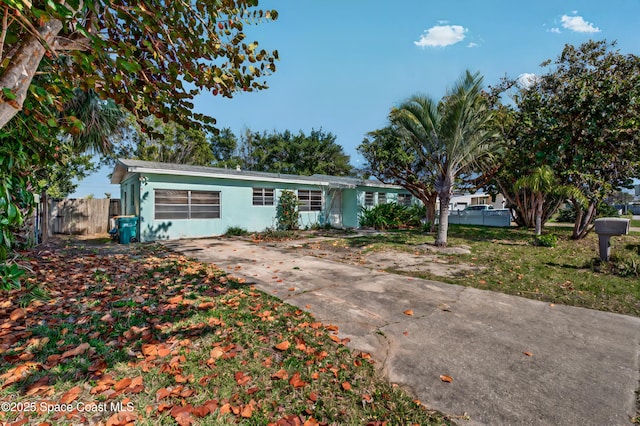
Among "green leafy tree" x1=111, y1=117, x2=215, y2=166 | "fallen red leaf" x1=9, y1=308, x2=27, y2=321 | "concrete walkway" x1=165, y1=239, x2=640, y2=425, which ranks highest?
"green leafy tree" x1=111, y1=117, x2=215, y2=166

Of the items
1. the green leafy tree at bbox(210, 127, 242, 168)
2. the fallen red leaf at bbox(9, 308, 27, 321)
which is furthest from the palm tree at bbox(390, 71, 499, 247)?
the green leafy tree at bbox(210, 127, 242, 168)

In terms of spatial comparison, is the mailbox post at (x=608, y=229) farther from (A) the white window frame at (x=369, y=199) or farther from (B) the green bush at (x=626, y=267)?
(A) the white window frame at (x=369, y=199)

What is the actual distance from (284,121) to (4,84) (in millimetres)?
31982

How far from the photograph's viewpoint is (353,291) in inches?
190

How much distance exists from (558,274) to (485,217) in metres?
14.9

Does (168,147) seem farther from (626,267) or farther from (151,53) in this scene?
(626,267)

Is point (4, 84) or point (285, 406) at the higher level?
point (4, 84)

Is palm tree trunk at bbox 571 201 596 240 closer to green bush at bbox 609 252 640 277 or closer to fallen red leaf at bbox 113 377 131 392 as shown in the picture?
green bush at bbox 609 252 640 277

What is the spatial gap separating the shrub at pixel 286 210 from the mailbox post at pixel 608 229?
11276 millimetres

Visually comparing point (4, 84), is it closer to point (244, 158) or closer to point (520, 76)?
point (520, 76)

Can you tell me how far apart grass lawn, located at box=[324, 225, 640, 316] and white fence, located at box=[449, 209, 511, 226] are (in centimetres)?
877

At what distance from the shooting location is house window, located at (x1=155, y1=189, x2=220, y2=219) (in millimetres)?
11328

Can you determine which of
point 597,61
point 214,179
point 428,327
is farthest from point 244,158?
point 428,327

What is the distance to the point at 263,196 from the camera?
14328 mm
